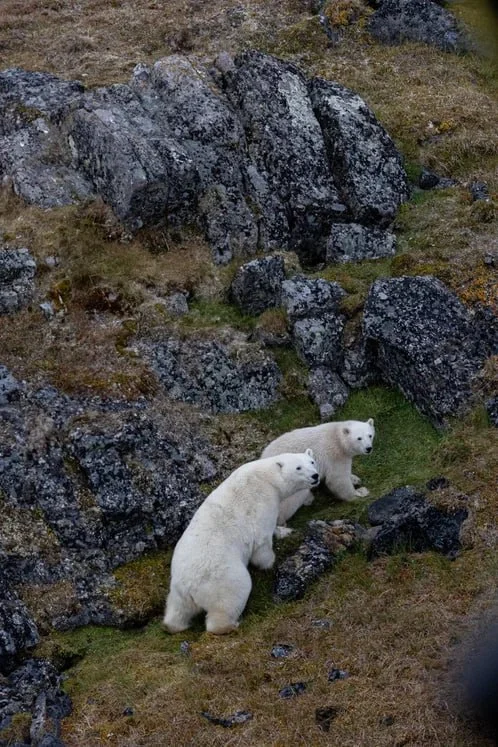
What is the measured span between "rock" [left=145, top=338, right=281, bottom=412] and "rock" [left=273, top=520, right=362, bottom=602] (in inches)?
139

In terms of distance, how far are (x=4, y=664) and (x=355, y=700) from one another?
4.72 metres

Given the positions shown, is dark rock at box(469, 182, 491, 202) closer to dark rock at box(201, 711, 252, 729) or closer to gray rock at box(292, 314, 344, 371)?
gray rock at box(292, 314, 344, 371)

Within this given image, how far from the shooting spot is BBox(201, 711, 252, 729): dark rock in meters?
10.2

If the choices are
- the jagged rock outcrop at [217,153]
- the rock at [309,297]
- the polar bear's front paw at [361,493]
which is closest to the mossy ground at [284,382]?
the polar bear's front paw at [361,493]

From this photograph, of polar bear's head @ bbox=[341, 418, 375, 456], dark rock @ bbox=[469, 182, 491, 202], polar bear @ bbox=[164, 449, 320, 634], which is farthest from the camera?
dark rock @ bbox=[469, 182, 491, 202]

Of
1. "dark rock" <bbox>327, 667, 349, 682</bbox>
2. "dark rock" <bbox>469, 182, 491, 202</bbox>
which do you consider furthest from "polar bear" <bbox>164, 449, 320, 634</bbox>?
"dark rock" <bbox>469, 182, 491, 202</bbox>

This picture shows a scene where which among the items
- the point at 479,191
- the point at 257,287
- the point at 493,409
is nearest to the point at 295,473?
the point at 493,409

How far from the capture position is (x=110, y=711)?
10.7m

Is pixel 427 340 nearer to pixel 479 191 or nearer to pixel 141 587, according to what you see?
pixel 479 191

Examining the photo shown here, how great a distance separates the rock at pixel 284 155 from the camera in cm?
2000

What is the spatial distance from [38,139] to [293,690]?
→ 47.4 ft

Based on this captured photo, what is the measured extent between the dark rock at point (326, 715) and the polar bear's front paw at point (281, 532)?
4.11 m

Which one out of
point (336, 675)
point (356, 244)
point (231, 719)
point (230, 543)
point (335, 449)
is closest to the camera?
point (231, 719)

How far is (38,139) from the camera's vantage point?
20594 mm
